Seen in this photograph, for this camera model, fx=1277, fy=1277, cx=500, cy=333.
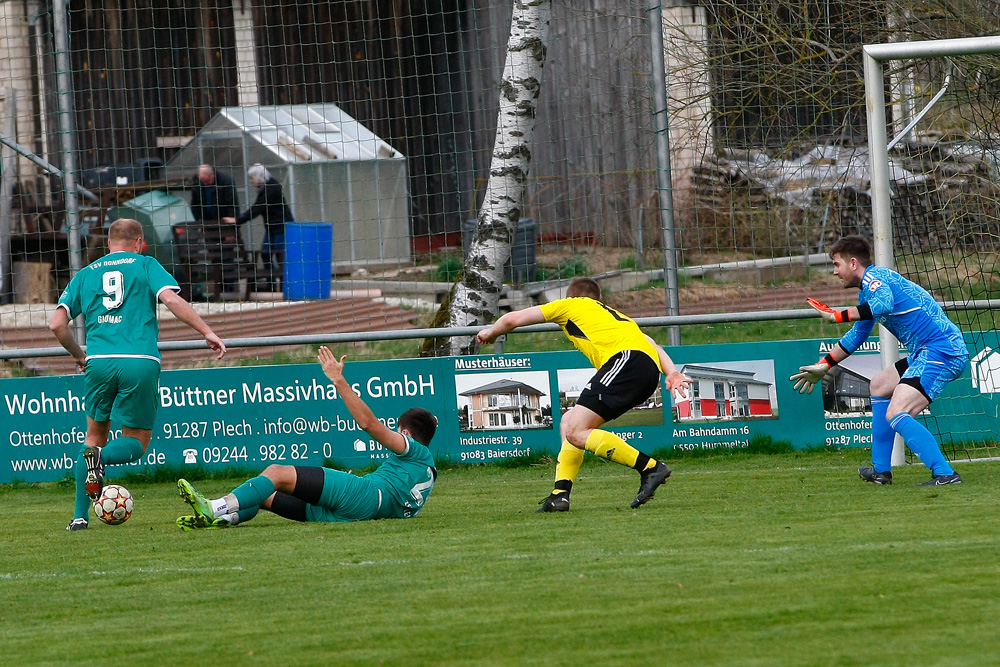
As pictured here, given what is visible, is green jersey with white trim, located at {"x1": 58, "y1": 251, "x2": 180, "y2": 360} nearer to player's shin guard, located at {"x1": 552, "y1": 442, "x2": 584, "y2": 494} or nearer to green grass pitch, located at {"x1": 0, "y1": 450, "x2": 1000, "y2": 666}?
green grass pitch, located at {"x1": 0, "y1": 450, "x2": 1000, "y2": 666}

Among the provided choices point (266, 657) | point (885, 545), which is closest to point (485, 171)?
→ point (885, 545)

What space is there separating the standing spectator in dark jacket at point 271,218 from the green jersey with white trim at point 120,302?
4.32m

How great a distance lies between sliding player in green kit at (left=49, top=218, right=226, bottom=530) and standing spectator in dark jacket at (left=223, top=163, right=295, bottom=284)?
4.34 meters

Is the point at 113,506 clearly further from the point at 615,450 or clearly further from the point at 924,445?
the point at 924,445

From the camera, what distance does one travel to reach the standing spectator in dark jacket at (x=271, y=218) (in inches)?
516

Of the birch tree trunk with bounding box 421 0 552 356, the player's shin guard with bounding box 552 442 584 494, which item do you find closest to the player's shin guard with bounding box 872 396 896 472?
the player's shin guard with bounding box 552 442 584 494

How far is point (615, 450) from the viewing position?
803 centimetres

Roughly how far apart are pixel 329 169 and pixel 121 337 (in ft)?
26.8

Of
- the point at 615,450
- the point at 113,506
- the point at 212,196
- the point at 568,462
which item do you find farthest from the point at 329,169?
the point at 615,450

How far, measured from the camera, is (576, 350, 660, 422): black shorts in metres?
8.02

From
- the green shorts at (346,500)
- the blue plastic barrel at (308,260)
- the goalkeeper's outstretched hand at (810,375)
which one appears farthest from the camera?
the blue plastic barrel at (308,260)

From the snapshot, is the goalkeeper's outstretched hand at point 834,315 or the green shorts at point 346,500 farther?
the goalkeeper's outstretched hand at point 834,315

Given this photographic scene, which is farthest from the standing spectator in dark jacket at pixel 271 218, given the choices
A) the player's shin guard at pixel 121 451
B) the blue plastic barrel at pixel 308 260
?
the player's shin guard at pixel 121 451

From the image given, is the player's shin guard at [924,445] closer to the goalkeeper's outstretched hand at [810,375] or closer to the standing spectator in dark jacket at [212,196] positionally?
the goalkeeper's outstretched hand at [810,375]
